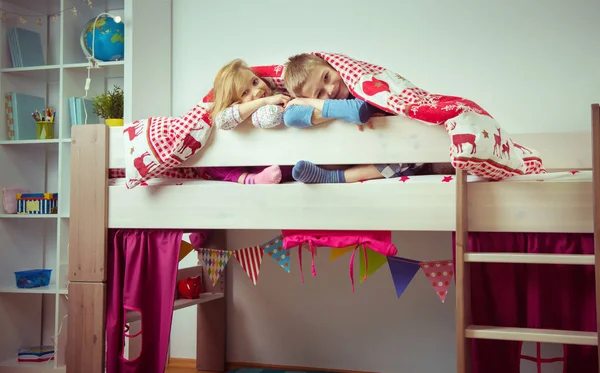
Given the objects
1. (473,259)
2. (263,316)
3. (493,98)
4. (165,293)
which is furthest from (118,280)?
(493,98)

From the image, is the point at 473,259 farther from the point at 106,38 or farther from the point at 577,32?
the point at 106,38

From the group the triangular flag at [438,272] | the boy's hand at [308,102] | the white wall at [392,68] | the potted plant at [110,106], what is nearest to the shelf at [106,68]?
the potted plant at [110,106]

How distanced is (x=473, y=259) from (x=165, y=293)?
1.07 meters

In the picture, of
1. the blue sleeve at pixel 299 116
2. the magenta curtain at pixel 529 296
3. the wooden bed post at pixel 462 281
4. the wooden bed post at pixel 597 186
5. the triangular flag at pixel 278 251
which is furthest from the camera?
the triangular flag at pixel 278 251

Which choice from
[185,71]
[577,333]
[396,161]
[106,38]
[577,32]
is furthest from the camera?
[185,71]

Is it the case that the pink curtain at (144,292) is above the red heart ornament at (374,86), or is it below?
below

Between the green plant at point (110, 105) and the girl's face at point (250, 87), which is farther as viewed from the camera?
the green plant at point (110, 105)

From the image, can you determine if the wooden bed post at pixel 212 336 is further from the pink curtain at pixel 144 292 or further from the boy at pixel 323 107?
the boy at pixel 323 107

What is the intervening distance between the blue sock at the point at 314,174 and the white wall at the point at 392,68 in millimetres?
950

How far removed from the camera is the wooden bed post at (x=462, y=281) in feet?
5.85

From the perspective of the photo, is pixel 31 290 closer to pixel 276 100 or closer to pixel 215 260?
pixel 215 260

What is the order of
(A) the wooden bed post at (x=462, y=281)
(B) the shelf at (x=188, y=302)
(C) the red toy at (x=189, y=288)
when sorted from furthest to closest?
(C) the red toy at (x=189, y=288)
(B) the shelf at (x=188, y=302)
(A) the wooden bed post at (x=462, y=281)

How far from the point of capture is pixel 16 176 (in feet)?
10.6

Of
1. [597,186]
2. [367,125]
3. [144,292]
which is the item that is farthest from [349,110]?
[144,292]
